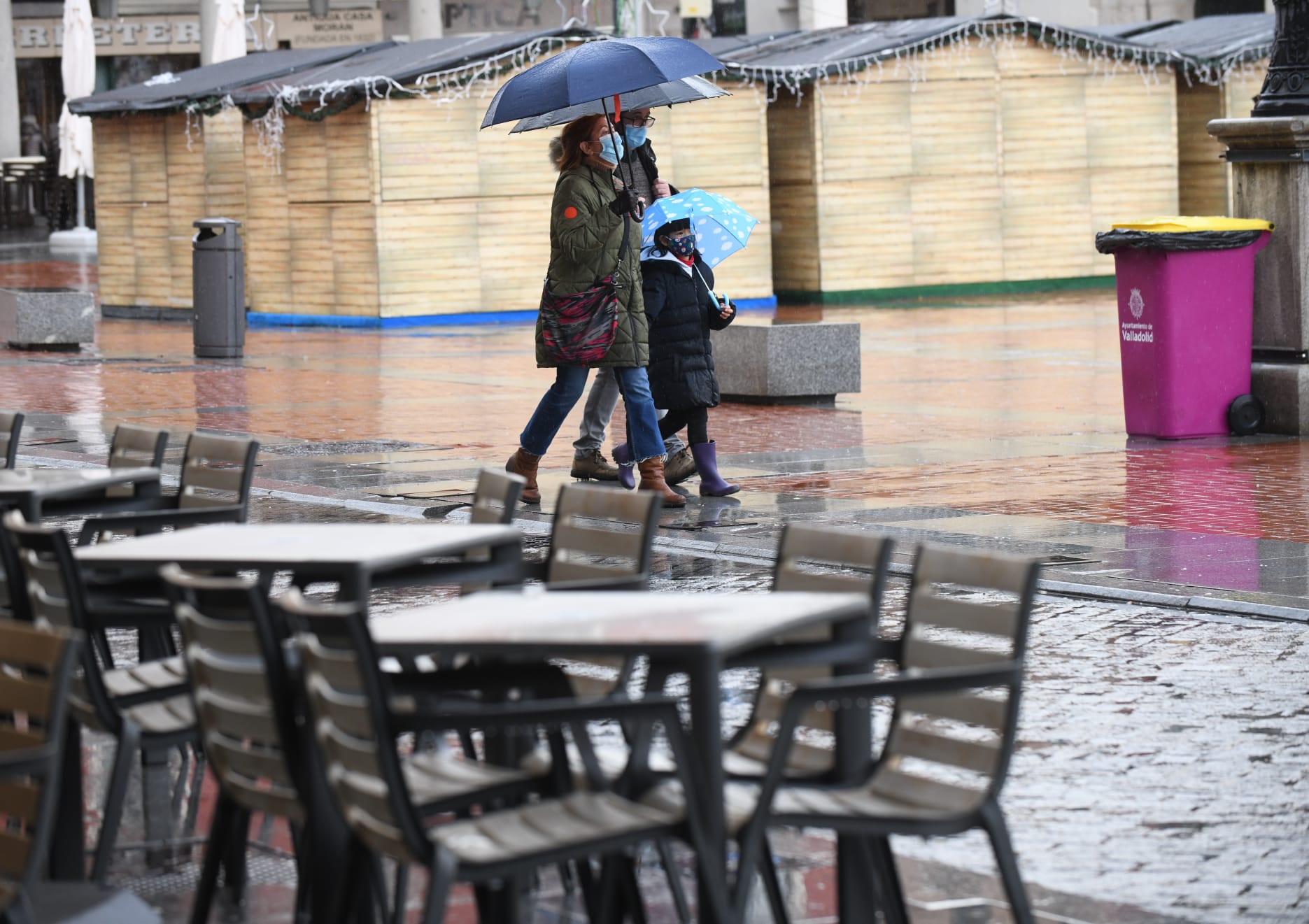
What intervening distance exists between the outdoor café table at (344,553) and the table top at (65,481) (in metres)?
0.59

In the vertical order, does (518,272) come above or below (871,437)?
above

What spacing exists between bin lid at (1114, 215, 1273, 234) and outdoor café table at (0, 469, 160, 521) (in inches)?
318

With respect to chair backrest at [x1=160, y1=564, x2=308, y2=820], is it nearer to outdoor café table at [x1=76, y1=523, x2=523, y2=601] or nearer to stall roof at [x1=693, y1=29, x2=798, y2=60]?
outdoor café table at [x1=76, y1=523, x2=523, y2=601]

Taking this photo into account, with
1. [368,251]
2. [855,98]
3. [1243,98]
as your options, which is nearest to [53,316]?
[368,251]

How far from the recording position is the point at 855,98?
2841 centimetres

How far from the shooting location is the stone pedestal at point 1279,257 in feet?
45.0

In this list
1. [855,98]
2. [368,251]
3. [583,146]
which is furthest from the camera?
[855,98]

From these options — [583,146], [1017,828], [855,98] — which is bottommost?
[1017,828]

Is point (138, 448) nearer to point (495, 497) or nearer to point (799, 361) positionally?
point (495, 497)

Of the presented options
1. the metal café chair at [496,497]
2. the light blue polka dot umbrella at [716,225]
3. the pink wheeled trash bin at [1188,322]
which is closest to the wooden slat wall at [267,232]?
the pink wheeled trash bin at [1188,322]

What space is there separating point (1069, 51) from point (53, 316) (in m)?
13.6

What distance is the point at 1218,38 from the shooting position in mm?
31250

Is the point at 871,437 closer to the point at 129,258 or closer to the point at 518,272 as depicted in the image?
the point at 518,272

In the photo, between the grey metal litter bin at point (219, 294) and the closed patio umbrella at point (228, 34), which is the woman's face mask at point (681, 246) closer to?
the grey metal litter bin at point (219, 294)
